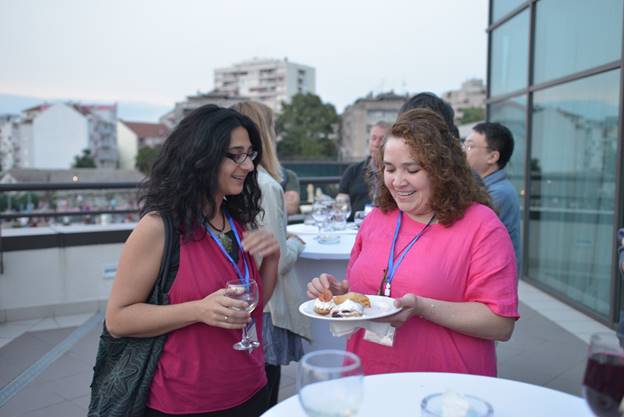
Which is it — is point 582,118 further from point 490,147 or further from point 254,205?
point 254,205

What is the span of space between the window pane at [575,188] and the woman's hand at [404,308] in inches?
174

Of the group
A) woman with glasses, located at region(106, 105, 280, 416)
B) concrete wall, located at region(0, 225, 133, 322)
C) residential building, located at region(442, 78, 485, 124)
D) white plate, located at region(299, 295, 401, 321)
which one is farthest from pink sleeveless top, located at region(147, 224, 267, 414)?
residential building, located at region(442, 78, 485, 124)

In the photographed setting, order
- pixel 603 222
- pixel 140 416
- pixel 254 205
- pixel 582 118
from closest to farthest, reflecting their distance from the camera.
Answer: pixel 140 416 → pixel 254 205 → pixel 603 222 → pixel 582 118

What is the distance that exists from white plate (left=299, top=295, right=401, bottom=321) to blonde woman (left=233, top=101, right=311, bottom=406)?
2.92 ft

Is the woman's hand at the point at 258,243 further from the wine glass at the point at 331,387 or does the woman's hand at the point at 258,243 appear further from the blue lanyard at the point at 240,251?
the wine glass at the point at 331,387

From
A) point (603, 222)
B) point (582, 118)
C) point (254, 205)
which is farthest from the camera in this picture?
point (582, 118)

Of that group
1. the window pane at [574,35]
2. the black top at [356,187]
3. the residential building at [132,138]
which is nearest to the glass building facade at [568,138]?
the window pane at [574,35]

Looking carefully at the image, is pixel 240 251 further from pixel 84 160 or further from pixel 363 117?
pixel 84 160

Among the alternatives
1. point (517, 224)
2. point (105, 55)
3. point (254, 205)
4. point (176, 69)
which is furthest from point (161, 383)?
point (176, 69)

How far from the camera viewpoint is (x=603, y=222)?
518 centimetres

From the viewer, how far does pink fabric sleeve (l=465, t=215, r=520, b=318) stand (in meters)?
1.43

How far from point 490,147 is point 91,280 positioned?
416cm

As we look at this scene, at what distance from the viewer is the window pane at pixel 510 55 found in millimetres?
6738

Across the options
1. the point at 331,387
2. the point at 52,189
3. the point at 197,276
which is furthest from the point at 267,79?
the point at 331,387
